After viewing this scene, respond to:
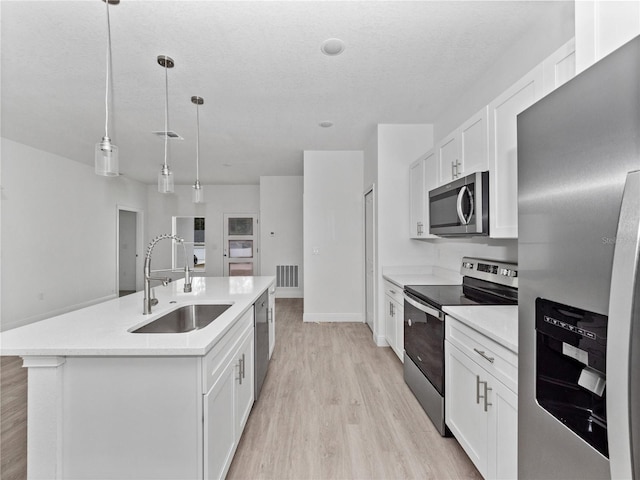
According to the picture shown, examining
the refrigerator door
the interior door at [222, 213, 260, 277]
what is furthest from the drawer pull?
the interior door at [222, 213, 260, 277]

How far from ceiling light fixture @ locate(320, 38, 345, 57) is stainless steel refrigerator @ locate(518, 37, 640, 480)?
164cm

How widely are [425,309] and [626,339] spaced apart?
63.7 inches

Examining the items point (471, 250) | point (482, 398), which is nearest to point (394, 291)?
point (471, 250)

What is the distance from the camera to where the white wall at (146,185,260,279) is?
7.84 m

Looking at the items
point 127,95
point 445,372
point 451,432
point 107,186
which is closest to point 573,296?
point 445,372

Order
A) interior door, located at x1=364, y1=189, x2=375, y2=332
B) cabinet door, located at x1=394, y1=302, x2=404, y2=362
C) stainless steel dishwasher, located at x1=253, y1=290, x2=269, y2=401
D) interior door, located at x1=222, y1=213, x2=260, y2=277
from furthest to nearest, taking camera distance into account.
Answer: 1. interior door, located at x1=222, y1=213, x2=260, y2=277
2. interior door, located at x1=364, y1=189, x2=375, y2=332
3. cabinet door, located at x1=394, y1=302, x2=404, y2=362
4. stainless steel dishwasher, located at x1=253, y1=290, x2=269, y2=401

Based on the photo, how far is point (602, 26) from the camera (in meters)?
0.83

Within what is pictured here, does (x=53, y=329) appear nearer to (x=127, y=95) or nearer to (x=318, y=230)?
(x=127, y=95)

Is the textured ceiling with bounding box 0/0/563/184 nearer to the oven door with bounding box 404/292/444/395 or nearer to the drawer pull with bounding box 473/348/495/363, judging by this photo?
the oven door with bounding box 404/292/444/395

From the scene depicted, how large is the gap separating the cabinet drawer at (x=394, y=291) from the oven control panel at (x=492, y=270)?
649mm

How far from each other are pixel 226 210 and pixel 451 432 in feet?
23.2

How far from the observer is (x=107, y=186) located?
6391 mm

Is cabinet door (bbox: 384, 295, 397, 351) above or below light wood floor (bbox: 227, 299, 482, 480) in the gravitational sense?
above

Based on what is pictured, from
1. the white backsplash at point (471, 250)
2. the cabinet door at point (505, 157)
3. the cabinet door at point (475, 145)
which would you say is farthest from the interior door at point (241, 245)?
the cabinet door at point (505, 157)
